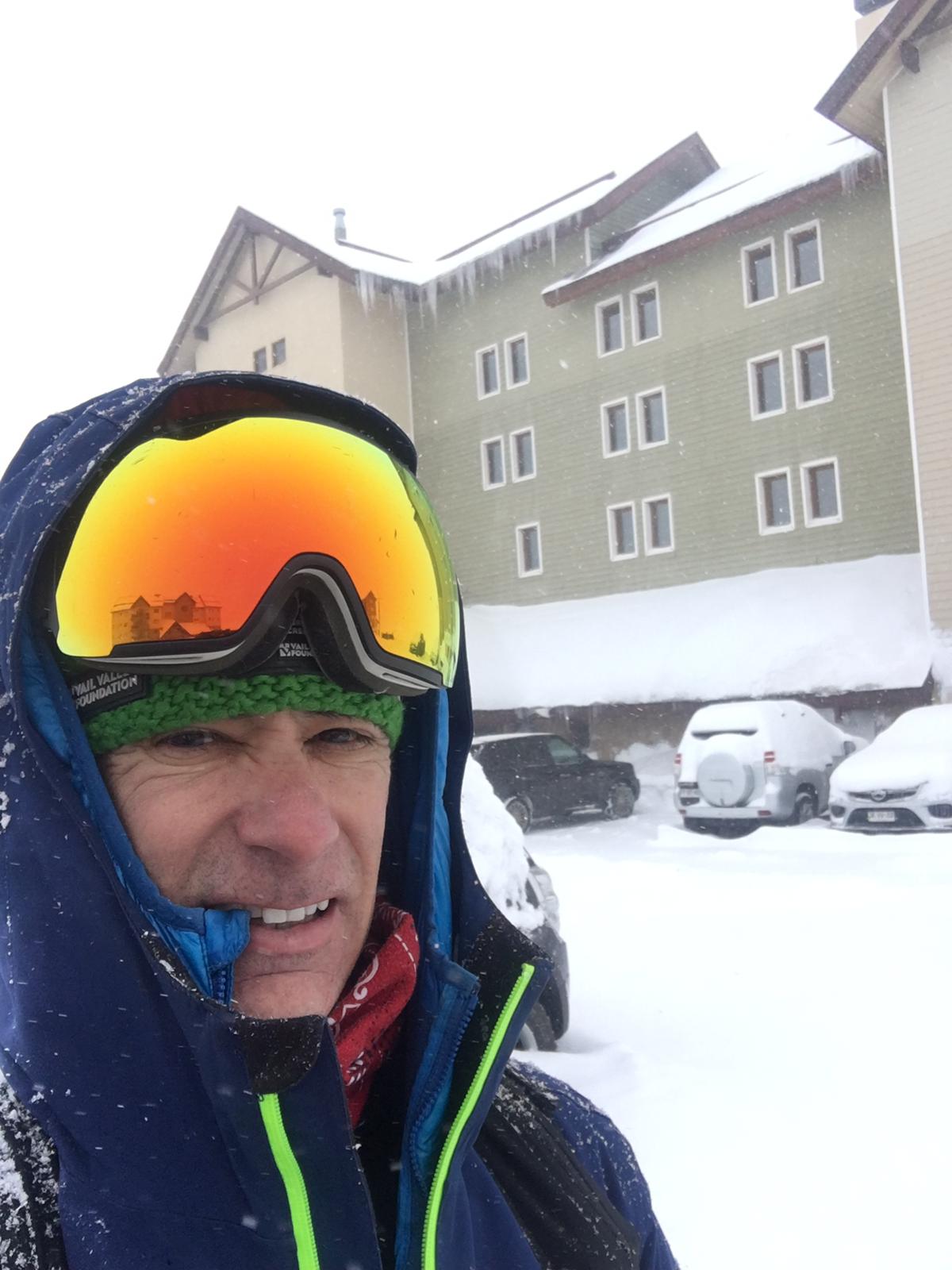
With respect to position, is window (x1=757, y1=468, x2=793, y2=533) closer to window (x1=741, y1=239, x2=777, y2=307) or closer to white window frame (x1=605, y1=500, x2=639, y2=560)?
white window frame (x1=605, y1=500, x2=639, y2=560)

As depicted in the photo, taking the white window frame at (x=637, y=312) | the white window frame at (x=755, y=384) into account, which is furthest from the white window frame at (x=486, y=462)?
the white window frame at (x=755, y=384)

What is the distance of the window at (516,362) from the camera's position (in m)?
27.8

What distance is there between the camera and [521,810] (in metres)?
15.7

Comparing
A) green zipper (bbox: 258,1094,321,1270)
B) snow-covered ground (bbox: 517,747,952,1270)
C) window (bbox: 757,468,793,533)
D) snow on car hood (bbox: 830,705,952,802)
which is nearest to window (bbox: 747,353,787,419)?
window (bbox: 757,468,793,533)

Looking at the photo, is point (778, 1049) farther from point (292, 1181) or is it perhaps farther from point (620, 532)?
point (620, 532)

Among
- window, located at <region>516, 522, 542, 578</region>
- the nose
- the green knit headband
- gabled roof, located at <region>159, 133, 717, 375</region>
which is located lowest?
the nose

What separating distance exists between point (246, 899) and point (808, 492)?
22.8 m

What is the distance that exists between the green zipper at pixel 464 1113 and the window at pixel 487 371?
91.1 ft

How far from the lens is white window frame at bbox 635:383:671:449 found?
24969 millimetres

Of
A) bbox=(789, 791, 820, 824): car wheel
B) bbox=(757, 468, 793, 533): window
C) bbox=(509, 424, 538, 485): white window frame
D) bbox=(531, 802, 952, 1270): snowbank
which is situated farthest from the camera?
bbox=(509, 424, 538, 485): white window frame

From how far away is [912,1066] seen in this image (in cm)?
475

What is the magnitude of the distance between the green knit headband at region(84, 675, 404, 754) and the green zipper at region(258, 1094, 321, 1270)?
0.48m

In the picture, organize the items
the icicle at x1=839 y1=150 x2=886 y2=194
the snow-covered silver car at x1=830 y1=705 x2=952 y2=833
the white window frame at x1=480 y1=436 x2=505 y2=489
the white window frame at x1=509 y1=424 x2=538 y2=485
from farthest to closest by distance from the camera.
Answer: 1. the white window frame at x1=480 y1=436 x2=505 y2=489
2. the white window frame at x1=509 y1=424 x2=538 y2=485
3. the icicle at x1=839 y1=150 x2=886 y2=194
4. the snow-covered silver car at x1=830 y1=705 x2=952 y2=833

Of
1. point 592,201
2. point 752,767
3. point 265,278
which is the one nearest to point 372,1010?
point 752,767
